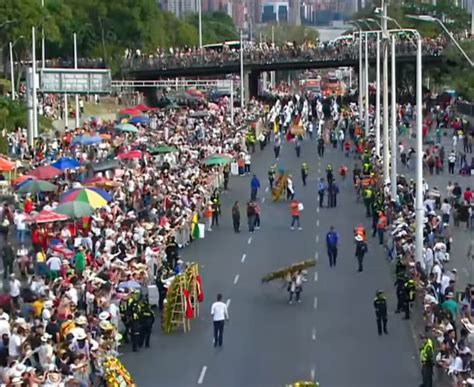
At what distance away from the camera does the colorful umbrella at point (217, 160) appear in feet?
180

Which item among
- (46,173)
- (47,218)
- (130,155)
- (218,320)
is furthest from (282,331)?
(130,155)

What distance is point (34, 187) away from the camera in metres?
45.0

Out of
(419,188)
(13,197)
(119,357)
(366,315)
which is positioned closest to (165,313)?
(119,357)

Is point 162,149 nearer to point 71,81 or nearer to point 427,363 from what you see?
point 71,81

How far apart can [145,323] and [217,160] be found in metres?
25.2

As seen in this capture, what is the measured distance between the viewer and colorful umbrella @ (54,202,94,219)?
39500mm

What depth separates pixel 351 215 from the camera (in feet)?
164

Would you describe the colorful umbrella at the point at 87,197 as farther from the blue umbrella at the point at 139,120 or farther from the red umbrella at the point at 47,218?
the blue umbrella at the point at 139,120

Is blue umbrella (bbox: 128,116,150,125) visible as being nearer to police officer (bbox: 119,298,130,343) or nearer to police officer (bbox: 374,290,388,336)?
police officer (bbox: 119,298,130,343)

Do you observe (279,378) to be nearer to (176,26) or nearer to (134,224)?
(134,224)

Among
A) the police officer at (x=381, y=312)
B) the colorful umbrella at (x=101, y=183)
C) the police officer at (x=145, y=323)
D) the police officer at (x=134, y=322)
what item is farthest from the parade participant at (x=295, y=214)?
the police officer at (x=134, y=322)

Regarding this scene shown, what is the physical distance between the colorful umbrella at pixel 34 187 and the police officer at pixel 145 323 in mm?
15196

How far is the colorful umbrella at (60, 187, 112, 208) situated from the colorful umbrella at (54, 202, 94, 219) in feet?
0.89

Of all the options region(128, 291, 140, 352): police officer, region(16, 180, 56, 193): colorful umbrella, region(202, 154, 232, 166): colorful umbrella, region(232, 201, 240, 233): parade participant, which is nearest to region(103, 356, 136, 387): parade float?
region(128, 291, 140, 352): police officer
